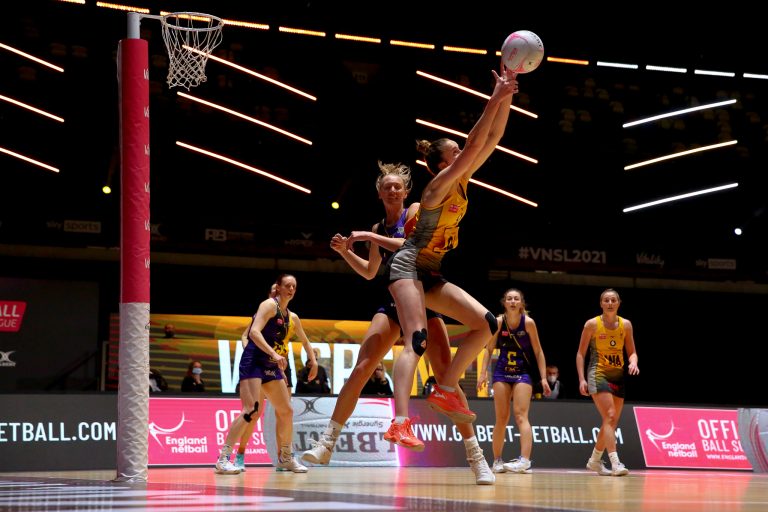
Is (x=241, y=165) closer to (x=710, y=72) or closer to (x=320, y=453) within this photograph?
(x=710, y=72)

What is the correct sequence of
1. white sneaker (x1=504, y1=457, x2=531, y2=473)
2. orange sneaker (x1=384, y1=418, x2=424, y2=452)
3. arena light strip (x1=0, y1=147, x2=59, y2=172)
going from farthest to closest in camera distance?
arena light strip (x1=0, y1=147, x2=59, y2=172) < white sneaker (x1=504, y1=457, x2=531, y2=473) < orange sneaker (x1=384, y1=418, x2=424, y2=452)

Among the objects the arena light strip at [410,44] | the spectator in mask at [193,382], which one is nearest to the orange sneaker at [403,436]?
the spectator in mask at [193,382]

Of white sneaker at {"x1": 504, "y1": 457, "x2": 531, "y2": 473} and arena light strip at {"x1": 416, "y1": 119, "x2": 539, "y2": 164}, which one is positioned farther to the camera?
arena light strip at {"x1": 416, "y1": 119, "x2": 539, "y2": 164}

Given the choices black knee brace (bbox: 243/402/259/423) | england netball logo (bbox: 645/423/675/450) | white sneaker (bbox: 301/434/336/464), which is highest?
black knee brace (bbox: 243/402/259/423)

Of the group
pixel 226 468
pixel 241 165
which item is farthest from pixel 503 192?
pixel 226 468

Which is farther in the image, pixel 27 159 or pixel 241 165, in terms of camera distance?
pixel 241 165

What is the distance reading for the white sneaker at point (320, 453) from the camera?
6.98 metres

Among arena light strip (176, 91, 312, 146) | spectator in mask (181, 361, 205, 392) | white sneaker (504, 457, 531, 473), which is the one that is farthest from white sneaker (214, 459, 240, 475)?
arena light strip (176, 91, 312, 146)

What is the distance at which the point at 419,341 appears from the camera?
6.83 metres

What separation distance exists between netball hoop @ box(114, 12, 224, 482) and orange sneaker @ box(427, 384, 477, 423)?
2.89 metres

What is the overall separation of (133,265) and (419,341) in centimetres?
311

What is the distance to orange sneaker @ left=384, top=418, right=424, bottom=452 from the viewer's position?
6.62 metres

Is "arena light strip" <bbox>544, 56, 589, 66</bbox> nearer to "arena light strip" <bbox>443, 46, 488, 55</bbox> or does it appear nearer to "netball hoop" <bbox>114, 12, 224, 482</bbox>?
"arena light strip" <bbox>443, 46, 488, 55</bbox>

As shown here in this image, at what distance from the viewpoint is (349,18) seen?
20.6 m
